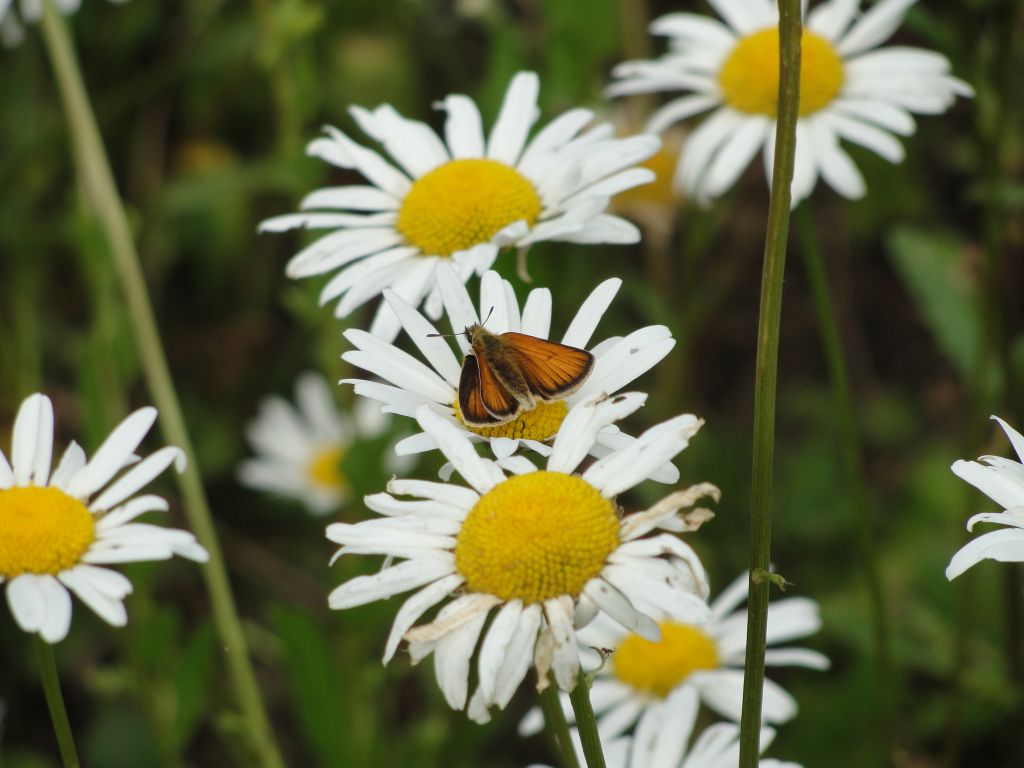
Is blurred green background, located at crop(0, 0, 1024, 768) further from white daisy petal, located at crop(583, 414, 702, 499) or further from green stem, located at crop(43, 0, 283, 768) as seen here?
white daisy petal, located at crop(583, 414, 702, 499)

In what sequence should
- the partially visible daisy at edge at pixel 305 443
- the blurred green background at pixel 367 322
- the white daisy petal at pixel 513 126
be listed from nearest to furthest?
1. the white daisy petal at pixel 513 126
2. the blurred green background at pixel 367 322
3. the partially visible daisy at edge at pixel 305 443

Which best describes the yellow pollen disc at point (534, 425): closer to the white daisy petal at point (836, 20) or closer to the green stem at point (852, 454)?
the green stem at point (852, 454)

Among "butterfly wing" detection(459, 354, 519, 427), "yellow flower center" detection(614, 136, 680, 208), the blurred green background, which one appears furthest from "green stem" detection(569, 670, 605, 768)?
"yellow flower center" detection(614, 136, 680, 208)

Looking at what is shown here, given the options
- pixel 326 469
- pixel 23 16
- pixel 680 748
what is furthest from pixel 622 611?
pixel 326 469

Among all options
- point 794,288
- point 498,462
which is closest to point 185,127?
Answer: point 794,288

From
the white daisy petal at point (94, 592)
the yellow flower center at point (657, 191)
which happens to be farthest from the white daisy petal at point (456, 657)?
the yellow flower center at point (657, 191)
